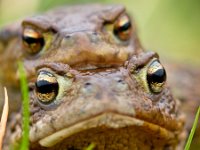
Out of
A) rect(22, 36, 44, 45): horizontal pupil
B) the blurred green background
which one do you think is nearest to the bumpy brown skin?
rect(22, 36, 44, 45): horizontal pupil

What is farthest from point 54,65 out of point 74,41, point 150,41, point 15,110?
point 150,41

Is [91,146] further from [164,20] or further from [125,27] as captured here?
[164,20]

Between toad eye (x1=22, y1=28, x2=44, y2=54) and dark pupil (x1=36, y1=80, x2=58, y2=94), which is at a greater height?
toad eye (x1=22, y1=28, x2=44, y2=54)

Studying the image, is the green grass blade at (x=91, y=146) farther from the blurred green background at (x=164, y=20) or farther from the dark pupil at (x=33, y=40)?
the blurred green background at (x=164, y=20)

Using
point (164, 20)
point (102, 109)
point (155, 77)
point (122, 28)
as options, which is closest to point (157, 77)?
point (155, 77)

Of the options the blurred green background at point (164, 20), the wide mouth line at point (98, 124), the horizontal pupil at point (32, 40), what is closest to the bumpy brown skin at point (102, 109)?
the wide mouth line at point (98, 124)

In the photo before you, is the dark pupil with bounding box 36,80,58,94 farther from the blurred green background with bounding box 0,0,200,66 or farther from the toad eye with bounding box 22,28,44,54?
the blurred green background with bounding box 0,0,200,66
